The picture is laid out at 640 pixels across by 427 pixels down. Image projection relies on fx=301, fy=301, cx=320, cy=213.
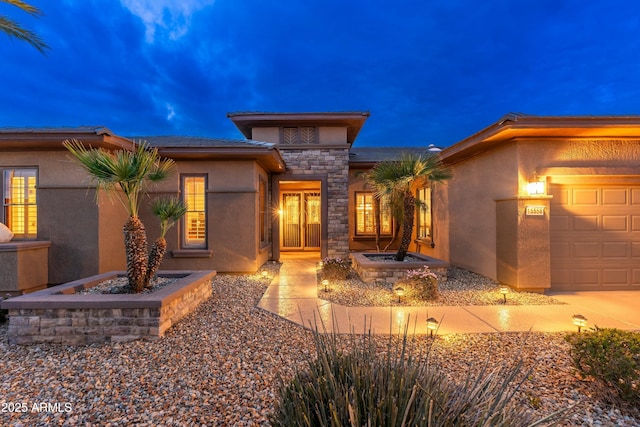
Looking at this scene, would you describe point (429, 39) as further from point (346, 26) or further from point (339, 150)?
point (339, 150)

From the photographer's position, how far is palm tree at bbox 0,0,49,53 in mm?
4629

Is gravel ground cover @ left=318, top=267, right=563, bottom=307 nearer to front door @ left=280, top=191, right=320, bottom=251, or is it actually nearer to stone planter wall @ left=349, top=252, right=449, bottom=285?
stone planter wall @ left=349, top=252, right=449, bottom=285

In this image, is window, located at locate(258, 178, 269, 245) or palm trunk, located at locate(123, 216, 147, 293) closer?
palm trunk, located at locate(123, 216, 147, 293)

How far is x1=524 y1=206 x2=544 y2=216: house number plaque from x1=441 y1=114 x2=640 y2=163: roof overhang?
1378 mm

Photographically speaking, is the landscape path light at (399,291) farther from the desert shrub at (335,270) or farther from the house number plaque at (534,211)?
the house number plaque at (534,211)

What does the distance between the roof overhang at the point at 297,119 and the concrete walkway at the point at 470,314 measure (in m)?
5.98

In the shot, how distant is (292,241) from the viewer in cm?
1324

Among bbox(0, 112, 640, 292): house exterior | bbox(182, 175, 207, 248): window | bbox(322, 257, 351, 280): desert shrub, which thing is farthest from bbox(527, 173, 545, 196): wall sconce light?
bbox(182, 175, 207, 248): window

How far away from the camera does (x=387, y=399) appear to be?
1.32 m

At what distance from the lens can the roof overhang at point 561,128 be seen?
17.9 ft

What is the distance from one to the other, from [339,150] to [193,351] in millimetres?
7855

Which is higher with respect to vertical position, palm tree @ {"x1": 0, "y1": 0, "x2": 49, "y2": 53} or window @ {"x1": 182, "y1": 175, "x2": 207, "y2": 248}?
palm tree @ {"x1": 0, "y1": 0, "x2": 49, "y2": 53}

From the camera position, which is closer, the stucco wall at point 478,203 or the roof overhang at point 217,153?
the stucco wall at point 478,203

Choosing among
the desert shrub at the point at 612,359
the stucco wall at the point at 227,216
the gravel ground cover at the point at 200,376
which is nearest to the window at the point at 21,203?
the stucco wall at the point at 227,216
